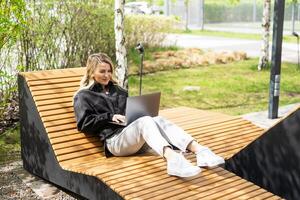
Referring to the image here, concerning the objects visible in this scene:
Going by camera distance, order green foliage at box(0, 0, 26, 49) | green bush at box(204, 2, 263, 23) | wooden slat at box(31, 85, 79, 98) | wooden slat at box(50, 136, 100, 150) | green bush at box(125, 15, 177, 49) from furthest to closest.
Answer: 1. green bush at box(204, 2, 263, 23)
2. green bush at box(125, 15, 177, 49)
3. green foliage at box(0, 0, 26, 49)
4. wooden slat at box(31, 85, 79, 98)
5. wooden slat at box(50, 136, 100, 150)

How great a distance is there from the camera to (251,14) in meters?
34.0

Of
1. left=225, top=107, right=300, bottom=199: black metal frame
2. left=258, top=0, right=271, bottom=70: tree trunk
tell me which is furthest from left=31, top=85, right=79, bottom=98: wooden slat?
left=258, top=0, right=271, bottom=70: tree trunk

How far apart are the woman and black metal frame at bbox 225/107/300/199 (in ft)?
1.74

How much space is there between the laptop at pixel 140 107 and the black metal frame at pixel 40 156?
67 centimetres

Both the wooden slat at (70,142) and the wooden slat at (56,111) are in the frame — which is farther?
the wooden slat at (56,111)

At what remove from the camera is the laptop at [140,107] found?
4352 millimetres

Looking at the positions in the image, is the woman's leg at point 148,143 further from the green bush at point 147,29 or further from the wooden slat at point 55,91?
the green bush at point 147,29

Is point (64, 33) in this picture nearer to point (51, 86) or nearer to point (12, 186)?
point (51, 86)

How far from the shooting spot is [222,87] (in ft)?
34.5

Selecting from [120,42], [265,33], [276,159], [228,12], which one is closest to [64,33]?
[120,42]

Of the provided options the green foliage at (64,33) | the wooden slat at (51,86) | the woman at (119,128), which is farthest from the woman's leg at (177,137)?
the green foliage at (64,33)

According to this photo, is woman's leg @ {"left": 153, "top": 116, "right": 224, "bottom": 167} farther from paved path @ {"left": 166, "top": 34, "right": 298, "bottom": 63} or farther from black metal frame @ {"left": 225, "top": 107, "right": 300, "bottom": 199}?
paved path @ {"left": 166, "top": 34, "right": 298, "bottom": 63}

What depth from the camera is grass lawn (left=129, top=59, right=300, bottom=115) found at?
356 inches

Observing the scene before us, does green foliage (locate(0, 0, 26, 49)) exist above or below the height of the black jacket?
above
